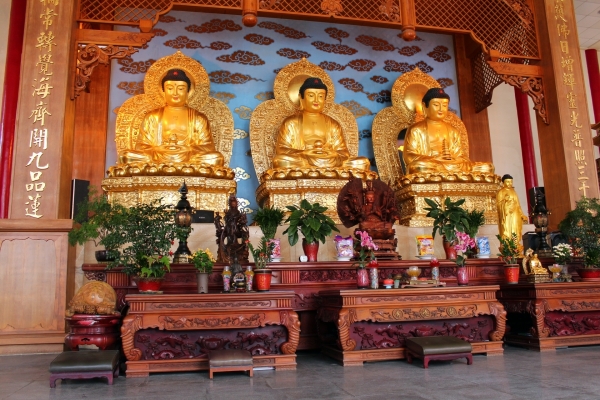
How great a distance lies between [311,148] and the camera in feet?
24.8

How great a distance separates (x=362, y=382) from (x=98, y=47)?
4.53 meters

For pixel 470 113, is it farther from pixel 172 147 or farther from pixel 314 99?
pixel 172 147

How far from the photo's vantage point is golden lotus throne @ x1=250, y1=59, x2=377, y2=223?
6.77 meters

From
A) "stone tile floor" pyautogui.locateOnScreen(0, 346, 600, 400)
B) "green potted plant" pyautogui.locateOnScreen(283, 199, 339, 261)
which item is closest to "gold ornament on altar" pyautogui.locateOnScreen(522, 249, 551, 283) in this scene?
"stone tile floor" pyautogui.locateOnScreen(0, 346, 600, 400)

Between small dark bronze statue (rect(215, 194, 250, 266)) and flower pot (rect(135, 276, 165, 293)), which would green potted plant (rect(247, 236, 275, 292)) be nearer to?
small dark bronze statue (rect(215, 194, 250, 266))

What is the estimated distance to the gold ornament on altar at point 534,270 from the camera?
4.57 m

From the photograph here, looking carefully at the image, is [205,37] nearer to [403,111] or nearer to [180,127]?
[180,127]

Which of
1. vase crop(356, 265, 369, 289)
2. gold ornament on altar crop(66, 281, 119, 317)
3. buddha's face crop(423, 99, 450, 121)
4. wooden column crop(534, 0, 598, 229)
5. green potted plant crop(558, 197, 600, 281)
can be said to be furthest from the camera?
buddha's face crop(423, 99, 450, 121)

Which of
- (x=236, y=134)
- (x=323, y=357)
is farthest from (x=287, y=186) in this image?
(x=323, y=357)

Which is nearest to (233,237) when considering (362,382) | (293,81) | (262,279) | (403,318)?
(262,279)

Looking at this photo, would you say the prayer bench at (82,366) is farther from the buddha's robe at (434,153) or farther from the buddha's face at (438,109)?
the buddha's face at (438,109)

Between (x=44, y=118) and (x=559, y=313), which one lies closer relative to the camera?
(x=559, y=313)

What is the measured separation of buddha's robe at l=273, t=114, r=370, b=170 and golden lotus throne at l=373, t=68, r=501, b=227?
0.72 m

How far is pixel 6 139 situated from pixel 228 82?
122 inches
